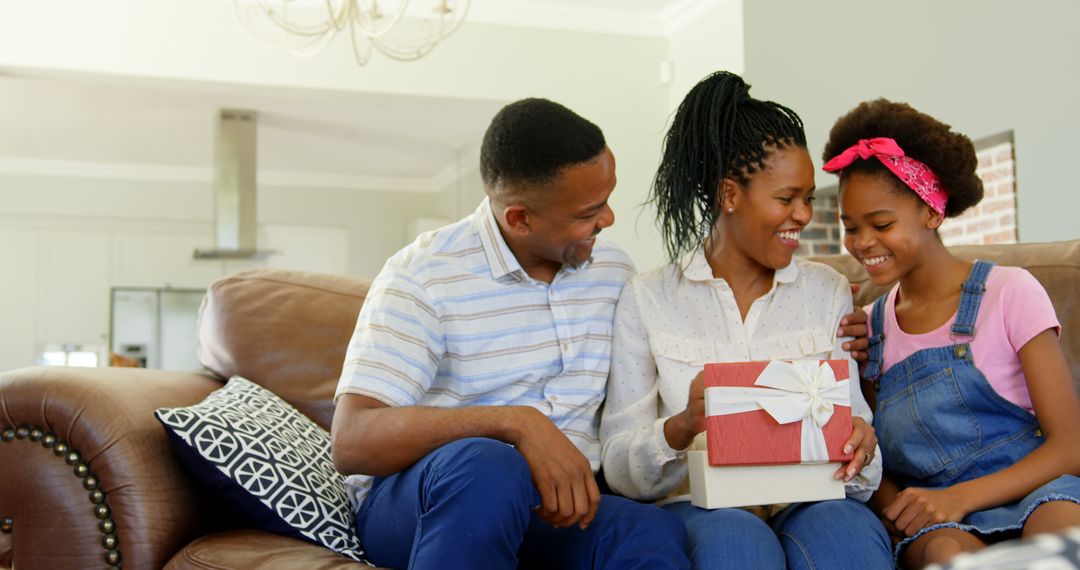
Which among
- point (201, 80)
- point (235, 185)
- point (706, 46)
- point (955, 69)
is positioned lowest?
point (235, 185)

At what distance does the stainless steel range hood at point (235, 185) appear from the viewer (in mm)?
6613

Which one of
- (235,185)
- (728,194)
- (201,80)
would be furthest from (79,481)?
(235,185)

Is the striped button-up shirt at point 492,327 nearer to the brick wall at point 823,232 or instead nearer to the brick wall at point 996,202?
the brick wall at point 996,202

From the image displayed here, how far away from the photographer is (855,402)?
1.62 metres

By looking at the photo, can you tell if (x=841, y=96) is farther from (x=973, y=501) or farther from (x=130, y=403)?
(x=130, y=403)

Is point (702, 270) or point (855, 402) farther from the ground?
point (702, 270)

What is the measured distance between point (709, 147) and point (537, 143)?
1.01 ft

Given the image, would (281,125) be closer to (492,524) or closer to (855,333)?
(855,333)

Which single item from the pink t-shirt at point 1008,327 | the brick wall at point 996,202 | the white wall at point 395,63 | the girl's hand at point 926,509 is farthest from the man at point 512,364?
the white wall at point 395,63

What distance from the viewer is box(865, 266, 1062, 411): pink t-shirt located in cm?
154

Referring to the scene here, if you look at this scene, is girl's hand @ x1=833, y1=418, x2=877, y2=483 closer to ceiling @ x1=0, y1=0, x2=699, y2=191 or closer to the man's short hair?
the man's short hair

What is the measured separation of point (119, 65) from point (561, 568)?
442cm

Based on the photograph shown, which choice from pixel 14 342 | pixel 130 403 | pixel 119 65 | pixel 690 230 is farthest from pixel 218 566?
pixel 14 342

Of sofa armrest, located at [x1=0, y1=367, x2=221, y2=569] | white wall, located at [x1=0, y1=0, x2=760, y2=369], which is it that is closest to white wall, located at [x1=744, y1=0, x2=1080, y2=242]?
white wall, located at [x1=0, y1=0, x2=760, y2=369]
